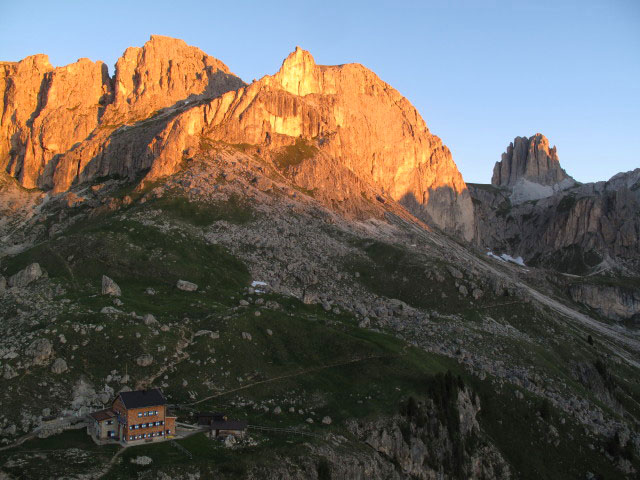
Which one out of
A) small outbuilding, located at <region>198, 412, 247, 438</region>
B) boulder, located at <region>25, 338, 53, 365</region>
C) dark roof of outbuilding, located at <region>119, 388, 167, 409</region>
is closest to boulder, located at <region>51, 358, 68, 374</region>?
boulder, located at <region>25, 338, 53, 365</region>

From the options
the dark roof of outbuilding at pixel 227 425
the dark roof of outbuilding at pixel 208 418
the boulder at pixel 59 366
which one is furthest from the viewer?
the boulder at pixel 59 366

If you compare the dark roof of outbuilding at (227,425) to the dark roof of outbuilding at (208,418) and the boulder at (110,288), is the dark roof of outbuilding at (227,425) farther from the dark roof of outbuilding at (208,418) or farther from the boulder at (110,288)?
the boulder at (110,288)

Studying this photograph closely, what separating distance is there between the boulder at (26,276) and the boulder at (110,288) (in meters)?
13.5

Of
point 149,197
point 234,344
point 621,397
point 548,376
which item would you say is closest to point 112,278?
point 234,344

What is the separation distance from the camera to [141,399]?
220ft

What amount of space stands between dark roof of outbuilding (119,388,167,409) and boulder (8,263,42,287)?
52266 mm

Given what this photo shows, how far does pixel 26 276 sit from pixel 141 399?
5566 cm

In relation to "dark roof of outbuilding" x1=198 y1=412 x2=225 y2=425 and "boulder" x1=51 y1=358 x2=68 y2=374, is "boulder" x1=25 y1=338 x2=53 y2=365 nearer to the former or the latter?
"boulder" x1=51 y1=358 x2=68 y2=374

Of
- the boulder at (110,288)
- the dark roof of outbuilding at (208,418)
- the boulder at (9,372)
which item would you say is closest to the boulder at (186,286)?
the boulder at (110,288)

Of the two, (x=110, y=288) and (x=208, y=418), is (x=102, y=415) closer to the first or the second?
(x=208, y=418)

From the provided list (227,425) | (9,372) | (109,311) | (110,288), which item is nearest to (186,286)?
(110,288)

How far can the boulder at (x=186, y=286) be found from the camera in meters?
117

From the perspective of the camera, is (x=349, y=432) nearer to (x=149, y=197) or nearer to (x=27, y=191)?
(x=149, y=197)

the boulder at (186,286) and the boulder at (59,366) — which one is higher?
the boulder at (186,286)
